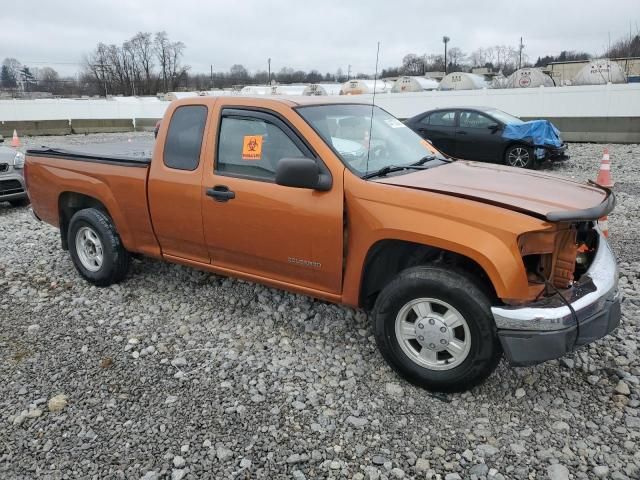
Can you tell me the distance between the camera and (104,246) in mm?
4895

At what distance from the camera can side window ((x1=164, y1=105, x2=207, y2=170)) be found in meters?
4.13

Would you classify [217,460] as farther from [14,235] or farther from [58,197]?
[14,235]

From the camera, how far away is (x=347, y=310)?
14.5 ft

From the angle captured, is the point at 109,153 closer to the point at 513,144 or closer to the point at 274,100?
the point at 274,100

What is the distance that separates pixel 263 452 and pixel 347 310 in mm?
1783

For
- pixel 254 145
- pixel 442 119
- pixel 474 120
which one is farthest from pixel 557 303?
pixel 442 119

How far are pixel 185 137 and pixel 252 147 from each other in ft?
2.32

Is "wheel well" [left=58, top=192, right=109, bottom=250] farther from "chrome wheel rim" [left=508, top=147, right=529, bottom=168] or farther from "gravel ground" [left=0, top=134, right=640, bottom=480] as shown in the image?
"chrome wheel rim" [left=508, top=147, right=529, bottom=168]

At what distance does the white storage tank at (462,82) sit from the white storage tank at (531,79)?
2348mm

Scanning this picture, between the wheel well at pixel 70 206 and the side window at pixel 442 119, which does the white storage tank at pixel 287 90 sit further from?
the wheel well at pixel 70 206

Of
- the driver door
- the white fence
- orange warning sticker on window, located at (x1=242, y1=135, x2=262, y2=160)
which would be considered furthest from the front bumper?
the white fence

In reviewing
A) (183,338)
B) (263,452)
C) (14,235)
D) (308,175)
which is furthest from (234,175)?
(14,235)

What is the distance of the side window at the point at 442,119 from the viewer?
12.8 metres

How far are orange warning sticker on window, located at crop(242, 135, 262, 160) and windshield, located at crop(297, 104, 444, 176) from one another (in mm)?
395
